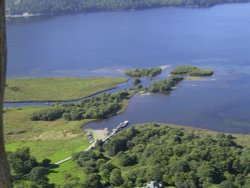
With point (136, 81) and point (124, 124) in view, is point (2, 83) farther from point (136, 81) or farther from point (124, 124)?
point (136, 81)

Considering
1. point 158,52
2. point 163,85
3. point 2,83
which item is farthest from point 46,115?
point 2,83

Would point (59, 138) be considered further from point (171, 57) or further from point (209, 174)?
point (171, 57)

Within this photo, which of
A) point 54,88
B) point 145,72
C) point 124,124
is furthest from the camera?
point 145,72

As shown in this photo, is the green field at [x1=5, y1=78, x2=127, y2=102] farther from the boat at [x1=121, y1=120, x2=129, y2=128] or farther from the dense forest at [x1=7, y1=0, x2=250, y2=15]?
the dense forest at [x1=7, y1=0, x2=250, y2=15]

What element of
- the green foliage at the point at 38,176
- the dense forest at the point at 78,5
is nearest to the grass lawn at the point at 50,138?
the green foliage at the point at 38,176

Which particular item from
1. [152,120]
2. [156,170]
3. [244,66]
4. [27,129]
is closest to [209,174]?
[156,170]

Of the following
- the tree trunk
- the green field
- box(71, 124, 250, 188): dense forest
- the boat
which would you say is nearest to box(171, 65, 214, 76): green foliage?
the green field

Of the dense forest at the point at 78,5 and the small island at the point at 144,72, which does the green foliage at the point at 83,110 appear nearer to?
the small island at the point at 144,72
